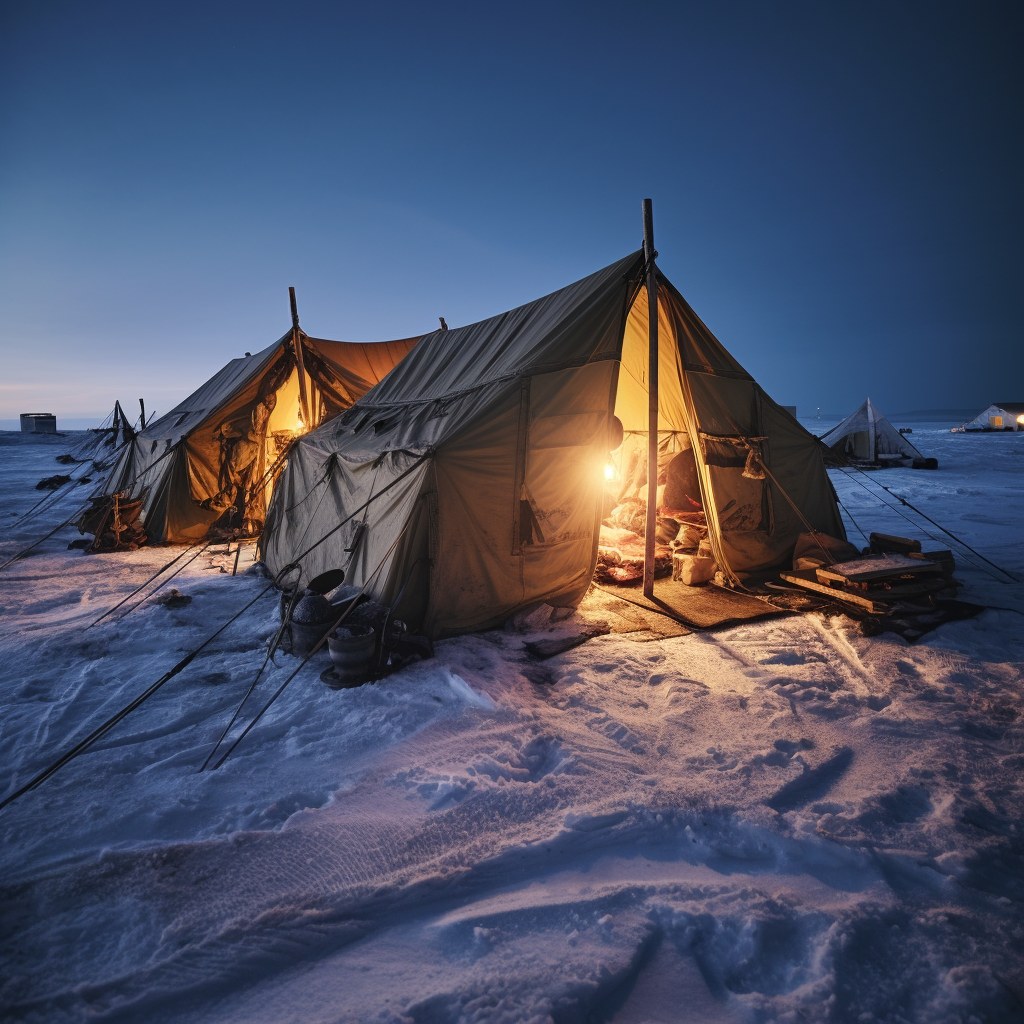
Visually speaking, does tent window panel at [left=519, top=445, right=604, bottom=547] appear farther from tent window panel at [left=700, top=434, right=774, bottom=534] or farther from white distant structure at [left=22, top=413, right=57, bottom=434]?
white distant structure at [left=22, top=413, right=57, bottom=434]

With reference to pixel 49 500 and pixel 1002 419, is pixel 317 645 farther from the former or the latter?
pixel 1002 419

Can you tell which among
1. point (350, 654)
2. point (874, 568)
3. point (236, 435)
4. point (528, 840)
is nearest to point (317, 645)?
point (350, 654)

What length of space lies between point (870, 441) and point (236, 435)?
21750 mm

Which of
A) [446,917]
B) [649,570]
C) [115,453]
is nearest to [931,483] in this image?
[649,570]

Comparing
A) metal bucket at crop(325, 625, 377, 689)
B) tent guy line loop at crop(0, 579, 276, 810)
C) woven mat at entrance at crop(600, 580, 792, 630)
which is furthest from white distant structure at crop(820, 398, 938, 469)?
tent guy line loop at crop(0, 579, 276, 810)

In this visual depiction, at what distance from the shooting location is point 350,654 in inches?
167

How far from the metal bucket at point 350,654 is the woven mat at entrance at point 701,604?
322cm

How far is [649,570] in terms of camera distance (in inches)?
256

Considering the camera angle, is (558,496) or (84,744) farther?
(558,496)

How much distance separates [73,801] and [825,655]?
5.50 meters

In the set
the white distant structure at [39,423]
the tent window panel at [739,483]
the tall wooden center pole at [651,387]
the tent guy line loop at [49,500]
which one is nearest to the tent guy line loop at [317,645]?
the tall wooden center pole at [651,387]

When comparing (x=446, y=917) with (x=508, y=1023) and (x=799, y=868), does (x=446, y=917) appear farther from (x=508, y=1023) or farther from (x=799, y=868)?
(x=799, y=868)

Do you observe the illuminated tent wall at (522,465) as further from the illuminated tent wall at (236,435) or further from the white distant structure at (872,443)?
the white distant structure at (872,443)

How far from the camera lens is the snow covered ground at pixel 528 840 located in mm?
1964
